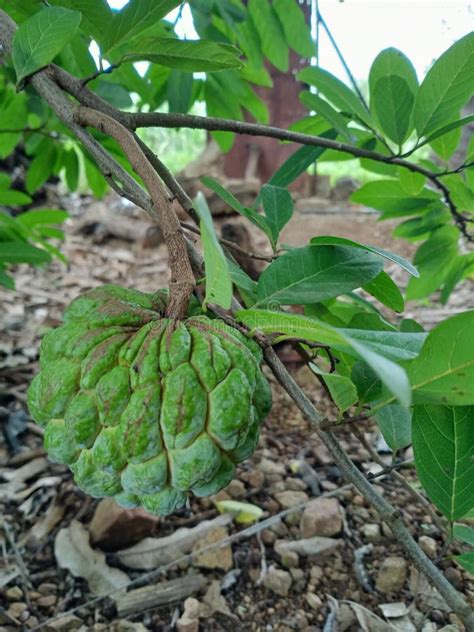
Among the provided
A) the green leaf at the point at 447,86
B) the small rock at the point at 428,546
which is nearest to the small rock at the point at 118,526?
the small rock at the point at 428,546

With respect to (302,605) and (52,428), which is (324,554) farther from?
(52,428)

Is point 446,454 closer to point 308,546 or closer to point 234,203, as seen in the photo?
point 234,203

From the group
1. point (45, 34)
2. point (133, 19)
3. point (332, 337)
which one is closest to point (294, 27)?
point (133, 19)

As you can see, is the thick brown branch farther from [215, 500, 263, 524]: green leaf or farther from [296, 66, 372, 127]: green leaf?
[215, 500, 263, 524]: green leaf

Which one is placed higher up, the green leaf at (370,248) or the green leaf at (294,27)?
the green leaf at (294,27)

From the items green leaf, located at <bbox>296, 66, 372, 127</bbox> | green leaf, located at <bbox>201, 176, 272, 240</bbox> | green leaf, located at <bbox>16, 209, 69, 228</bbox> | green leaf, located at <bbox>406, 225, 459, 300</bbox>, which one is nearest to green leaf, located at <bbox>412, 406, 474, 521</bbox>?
green leaf, located at <bbox>201, 176, 272, 240</bbox>

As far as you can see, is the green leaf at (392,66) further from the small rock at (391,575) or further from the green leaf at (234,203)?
the small rock at (391,575)

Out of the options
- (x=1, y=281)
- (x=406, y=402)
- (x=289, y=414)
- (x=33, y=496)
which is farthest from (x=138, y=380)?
(x=289, y=414)
